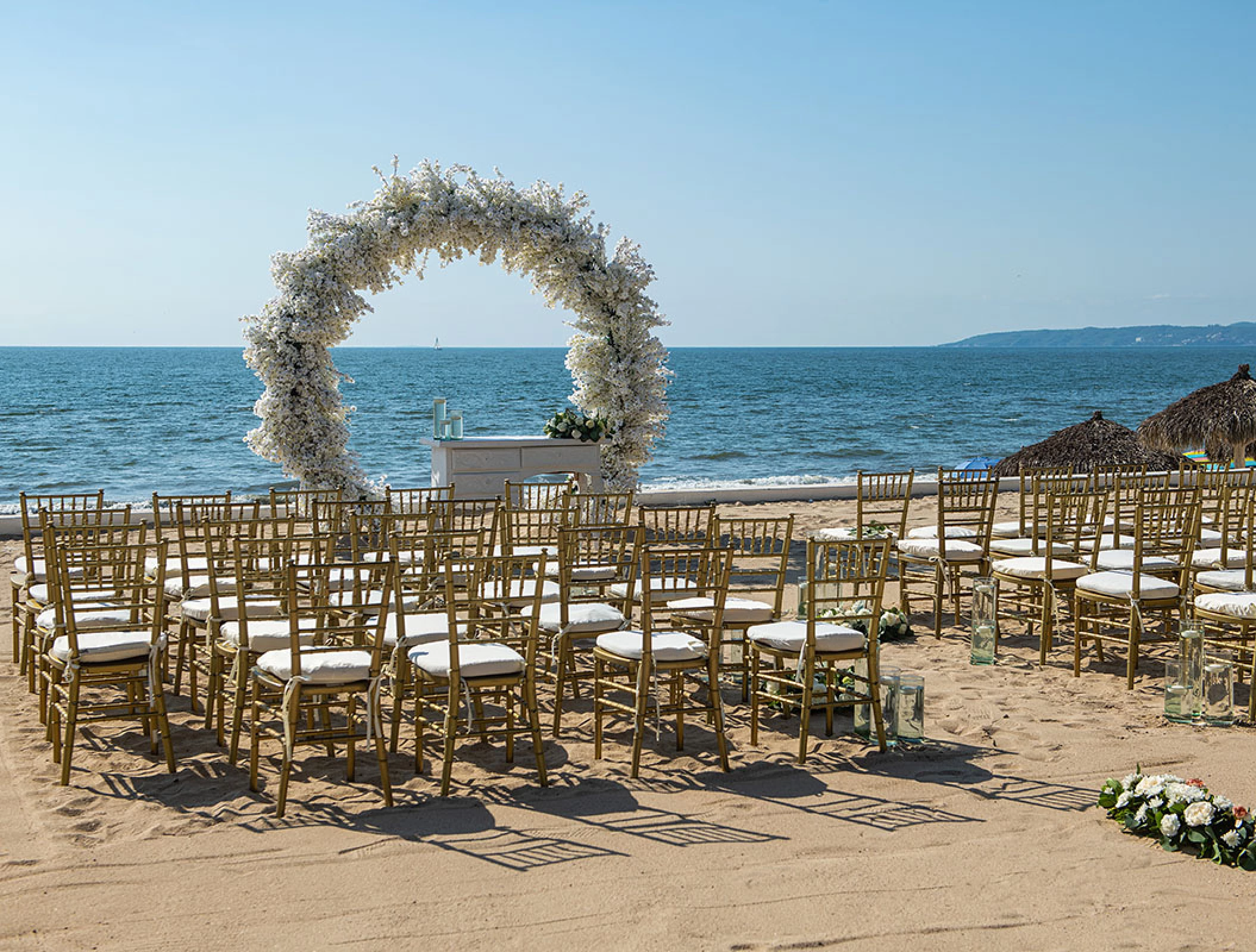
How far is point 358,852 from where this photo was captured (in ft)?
14.0

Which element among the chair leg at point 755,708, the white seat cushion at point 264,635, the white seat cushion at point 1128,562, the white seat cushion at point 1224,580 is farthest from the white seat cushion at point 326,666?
the white seat cushion at point 1224,580

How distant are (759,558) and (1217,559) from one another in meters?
2.83

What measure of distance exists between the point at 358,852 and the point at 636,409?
8.81 m

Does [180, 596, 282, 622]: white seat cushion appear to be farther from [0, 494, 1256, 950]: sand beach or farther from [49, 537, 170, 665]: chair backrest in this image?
[0, 494, 1256, 950]: sand beach

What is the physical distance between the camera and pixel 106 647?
5.12 meters

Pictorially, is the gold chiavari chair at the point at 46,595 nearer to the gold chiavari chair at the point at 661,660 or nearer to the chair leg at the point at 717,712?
the gold chiavari chair at the point at 661,660

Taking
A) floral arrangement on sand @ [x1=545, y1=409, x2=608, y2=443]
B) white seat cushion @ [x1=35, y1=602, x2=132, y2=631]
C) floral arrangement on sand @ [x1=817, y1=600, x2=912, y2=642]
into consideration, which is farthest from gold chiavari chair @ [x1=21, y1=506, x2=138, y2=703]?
floral arrangement on sand @ [x1=545, y1=409, x2=608, y2=443]

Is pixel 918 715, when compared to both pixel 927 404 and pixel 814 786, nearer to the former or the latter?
pixel 814 786

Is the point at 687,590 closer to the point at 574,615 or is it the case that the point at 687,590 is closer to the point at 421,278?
the point at 574,615

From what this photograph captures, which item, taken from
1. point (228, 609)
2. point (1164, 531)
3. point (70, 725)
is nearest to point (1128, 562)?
point (1164, 531)

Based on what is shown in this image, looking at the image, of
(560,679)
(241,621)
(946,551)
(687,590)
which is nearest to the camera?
(241,621)

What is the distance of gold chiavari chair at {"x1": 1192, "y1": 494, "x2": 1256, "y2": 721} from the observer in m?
6.26

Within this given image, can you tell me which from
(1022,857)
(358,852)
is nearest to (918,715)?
(1022,857)

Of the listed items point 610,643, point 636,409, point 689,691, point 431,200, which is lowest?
point 689,691
